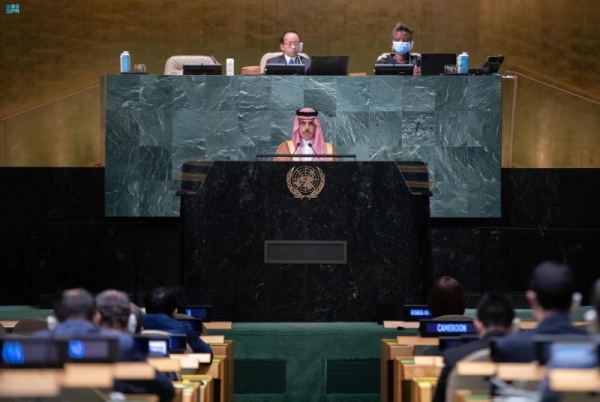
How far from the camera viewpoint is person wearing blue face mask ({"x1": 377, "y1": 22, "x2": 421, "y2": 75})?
1338 cm

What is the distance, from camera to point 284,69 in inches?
512

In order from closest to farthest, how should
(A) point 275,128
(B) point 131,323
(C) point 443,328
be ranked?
(B) point 131,323, (C) point 443,328, (A) point 275,128

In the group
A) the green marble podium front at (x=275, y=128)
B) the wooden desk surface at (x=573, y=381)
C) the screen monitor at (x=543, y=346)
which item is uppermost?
the green marble podium front at (x=275, y=128)

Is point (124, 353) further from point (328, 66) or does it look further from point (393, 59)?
point (393, 59)

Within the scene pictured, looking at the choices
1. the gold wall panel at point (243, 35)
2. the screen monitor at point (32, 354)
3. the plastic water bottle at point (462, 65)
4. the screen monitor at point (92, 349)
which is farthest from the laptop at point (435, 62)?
the screen monitor at point (32, 354)

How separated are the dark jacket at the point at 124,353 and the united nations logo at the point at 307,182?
16.0 ft

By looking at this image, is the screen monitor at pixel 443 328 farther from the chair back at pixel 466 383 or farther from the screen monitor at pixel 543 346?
the screen monitor at pixel 543 346

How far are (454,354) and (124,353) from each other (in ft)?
5.29

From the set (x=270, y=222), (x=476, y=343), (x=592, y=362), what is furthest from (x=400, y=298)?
(x=592, y=362)

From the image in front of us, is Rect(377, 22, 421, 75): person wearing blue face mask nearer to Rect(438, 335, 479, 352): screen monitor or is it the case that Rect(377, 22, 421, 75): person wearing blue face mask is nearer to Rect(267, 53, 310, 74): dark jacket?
Rect(267, 53, 310, 74): dark jacket

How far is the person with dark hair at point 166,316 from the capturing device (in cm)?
734

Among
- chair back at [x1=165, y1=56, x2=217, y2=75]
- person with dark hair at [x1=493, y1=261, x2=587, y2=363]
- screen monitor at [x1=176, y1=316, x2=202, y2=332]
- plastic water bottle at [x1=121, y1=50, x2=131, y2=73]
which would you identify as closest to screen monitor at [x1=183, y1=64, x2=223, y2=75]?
plastic water bottle at [x1=121, y1=50, x2=131, y2=73]

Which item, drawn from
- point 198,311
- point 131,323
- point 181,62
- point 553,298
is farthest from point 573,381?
point 181,62

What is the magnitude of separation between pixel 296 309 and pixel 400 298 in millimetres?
911
